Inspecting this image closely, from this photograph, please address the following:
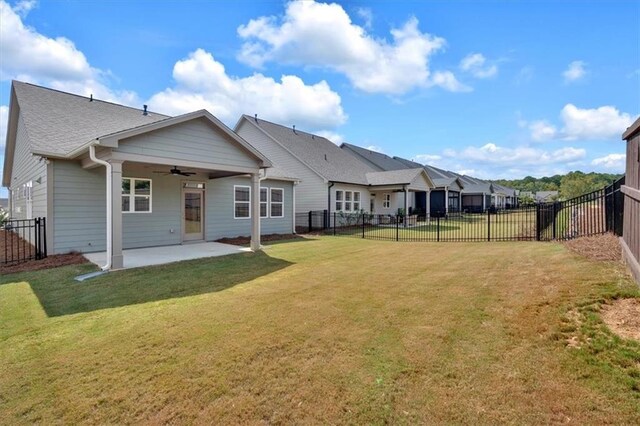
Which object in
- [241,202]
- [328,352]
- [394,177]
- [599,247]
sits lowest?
[328,352]

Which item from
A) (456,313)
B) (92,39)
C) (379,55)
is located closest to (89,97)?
(92,39)

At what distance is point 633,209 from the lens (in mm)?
5277

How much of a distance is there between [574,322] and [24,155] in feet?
58.0

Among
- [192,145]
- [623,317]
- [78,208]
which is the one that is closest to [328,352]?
[623,317]

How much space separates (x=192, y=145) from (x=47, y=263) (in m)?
4.99

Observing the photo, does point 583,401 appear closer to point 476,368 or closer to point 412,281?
point 476,368

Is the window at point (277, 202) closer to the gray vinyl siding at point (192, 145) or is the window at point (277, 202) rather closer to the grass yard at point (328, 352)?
the gray vinyl siding at point (192, 145)

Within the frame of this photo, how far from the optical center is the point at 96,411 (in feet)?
8.98

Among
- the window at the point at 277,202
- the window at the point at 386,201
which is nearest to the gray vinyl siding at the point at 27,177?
the window at the point at 277,202

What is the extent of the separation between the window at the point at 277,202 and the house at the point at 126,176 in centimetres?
27

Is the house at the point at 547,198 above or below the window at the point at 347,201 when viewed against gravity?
above

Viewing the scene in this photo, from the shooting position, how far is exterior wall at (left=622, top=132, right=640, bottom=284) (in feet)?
15.6

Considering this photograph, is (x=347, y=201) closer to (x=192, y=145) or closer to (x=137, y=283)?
(x=192, y=145)

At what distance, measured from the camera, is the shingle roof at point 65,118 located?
9938 mm
